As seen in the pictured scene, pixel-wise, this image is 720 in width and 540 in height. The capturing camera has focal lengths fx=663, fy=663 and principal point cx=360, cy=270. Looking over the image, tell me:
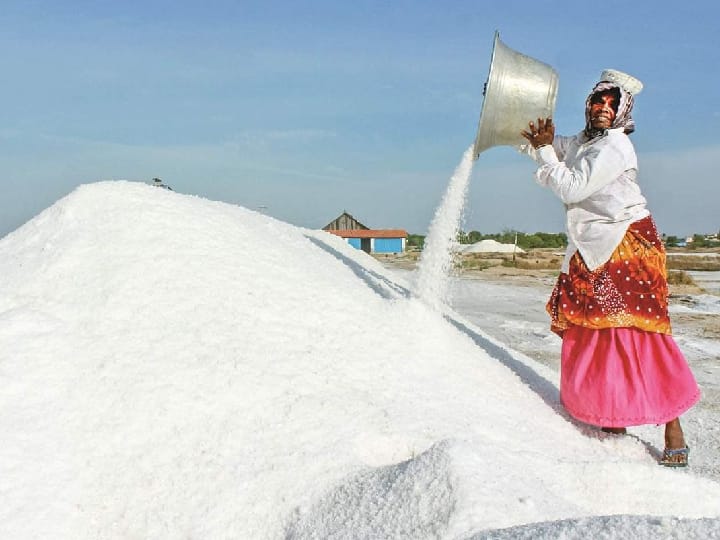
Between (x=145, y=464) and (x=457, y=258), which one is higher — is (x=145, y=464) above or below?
below

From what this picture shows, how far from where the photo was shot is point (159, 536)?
73.5 inches

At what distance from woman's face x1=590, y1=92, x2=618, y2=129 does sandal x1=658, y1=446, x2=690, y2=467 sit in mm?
1291

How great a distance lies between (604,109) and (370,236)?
98.7 ft

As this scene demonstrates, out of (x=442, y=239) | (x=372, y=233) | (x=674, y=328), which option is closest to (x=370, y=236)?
(x=372, y=233)

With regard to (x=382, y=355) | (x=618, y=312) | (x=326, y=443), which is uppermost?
(x=618, y=312)

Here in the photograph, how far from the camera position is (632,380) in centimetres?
256

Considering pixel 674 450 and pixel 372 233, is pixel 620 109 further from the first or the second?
pixel 372 233

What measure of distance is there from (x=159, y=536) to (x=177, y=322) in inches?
35.6

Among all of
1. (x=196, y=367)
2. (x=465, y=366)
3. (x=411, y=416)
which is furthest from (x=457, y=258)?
(x=196, y=367)

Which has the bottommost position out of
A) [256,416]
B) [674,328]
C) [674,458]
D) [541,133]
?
[674,328]

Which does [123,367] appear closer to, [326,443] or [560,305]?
[326,443]

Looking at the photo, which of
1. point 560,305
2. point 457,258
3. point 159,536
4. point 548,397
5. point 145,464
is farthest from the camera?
point 457,258

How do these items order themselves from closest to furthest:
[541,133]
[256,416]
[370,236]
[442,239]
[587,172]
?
[256,416]
[587,172]
[541,133]
[442,239]
[370,236]

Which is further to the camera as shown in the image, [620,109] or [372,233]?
[372,233]
